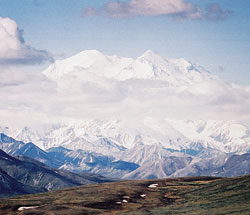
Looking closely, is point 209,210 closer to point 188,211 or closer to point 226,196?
point 188,211

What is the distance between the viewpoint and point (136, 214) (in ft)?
565

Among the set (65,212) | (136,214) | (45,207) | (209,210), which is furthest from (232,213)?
(45,207)

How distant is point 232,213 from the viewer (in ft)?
474

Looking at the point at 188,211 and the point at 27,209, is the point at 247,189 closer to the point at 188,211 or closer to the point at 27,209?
the point at 188,211

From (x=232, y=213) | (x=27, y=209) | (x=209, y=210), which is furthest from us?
(x=27, y=209)

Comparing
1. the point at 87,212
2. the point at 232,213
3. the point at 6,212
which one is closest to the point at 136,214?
the point at 87,212

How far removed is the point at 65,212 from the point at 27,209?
20.3 m

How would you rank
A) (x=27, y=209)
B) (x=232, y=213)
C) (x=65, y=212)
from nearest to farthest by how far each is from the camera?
(x=232, y=213) < (x=65, y=212) < (x=27, y=209)

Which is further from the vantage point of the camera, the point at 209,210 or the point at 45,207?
the point at 45,207

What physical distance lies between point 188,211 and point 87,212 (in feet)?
132

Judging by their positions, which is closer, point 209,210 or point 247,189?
point 209,210

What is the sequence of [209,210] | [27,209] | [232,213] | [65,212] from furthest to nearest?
[27,209] → [65,212] → [209,210] → [232,213]

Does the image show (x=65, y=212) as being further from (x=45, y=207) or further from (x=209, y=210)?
(x=209, y=210)

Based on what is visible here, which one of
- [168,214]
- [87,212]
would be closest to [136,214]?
[168,214]
